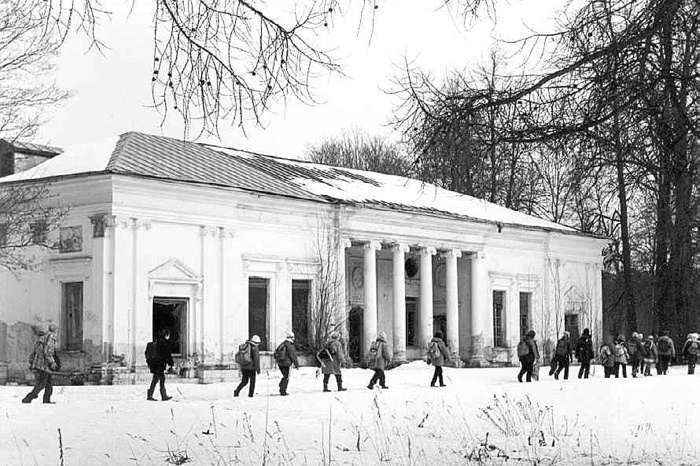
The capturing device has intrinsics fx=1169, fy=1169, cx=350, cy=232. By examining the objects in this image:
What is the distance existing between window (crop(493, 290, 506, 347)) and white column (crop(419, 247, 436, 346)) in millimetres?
3501

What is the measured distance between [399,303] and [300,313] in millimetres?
4108

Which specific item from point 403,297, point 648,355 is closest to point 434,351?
point 648,355

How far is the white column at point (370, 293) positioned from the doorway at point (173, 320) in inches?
266

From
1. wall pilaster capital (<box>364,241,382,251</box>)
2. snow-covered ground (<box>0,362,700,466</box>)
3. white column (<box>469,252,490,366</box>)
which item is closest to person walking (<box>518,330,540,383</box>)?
snow-covered ground (<box>0,362,700,466</box>)

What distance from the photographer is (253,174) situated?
106 ft

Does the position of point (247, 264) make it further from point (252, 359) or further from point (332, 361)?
point (252, 359)

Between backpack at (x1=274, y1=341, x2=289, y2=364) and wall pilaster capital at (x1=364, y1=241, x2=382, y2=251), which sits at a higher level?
wall pilaster capital at (x1=364, y1=241, x2=382, y2=251)

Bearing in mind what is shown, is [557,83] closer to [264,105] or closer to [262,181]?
[264,105]

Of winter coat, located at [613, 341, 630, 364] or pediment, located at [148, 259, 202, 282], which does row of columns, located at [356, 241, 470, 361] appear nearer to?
pediment, located at [148, 259, 202, 282]

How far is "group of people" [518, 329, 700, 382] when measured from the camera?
1057 inches

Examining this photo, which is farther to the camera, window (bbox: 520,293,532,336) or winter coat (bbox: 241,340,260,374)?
window (bbox: 520,293,532,336)

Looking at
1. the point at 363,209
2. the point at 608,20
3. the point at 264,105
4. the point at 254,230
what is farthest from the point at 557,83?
the point at 363,209

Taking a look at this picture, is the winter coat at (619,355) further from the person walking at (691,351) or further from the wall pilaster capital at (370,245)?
the wall pilaster capital at (370,245)

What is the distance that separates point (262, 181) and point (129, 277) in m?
5.93
